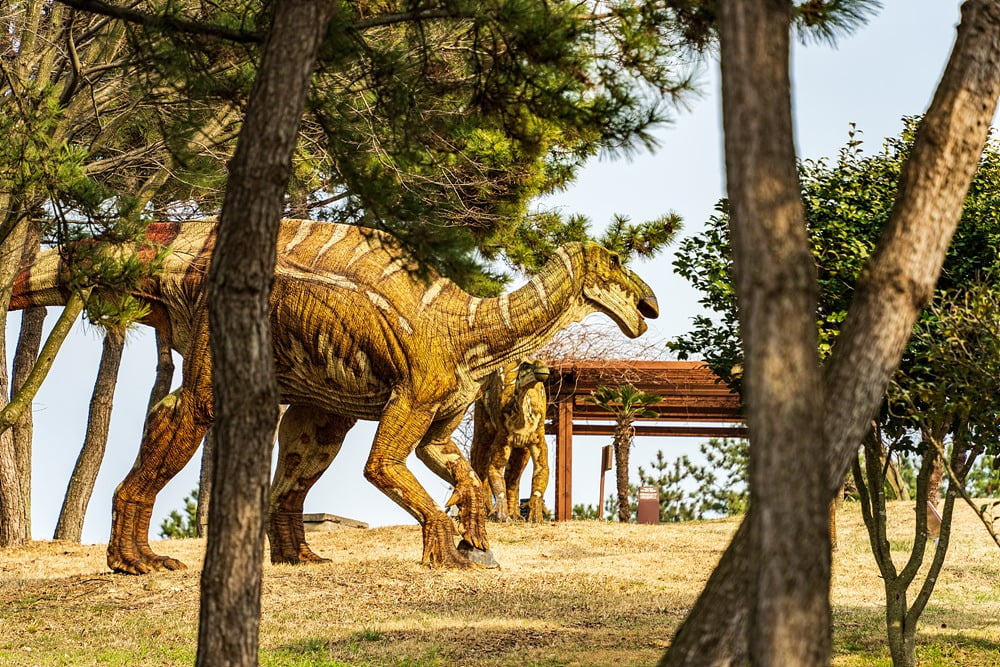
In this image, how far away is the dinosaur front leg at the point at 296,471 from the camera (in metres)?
12.2

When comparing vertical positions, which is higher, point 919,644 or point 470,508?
point 470,508

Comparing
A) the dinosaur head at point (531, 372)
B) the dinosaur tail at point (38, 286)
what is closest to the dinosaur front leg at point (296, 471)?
the dinosaur tail at point (38, 286)

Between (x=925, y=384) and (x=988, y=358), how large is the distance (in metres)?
1.05

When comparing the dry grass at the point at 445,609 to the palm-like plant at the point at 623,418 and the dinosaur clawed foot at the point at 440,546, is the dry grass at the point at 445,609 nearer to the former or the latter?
the dinosaur clawed foot at the point at 440,546

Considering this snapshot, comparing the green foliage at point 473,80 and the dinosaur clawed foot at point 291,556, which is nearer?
the green foliage at point 473,80

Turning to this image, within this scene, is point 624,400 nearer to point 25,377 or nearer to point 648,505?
point 648,505

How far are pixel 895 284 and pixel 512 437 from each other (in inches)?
531

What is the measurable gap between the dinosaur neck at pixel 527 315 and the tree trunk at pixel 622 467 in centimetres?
819

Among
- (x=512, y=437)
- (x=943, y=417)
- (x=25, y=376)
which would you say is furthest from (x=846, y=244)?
(x=25, y=376)

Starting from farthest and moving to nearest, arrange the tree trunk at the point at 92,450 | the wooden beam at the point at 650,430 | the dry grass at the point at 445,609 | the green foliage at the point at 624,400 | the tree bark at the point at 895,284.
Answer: the wooden beam at the point at 650,430, the green foliage at the point at 624,400, the tree trunk at the point at 92,450, the dry grass at the point at 445,609, the tree bark at the point at 895,284

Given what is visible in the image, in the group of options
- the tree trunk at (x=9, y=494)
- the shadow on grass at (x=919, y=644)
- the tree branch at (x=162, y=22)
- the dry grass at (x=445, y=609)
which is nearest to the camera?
the tree branch at (x=162, y=22)

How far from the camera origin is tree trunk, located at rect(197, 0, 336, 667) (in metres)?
4.33

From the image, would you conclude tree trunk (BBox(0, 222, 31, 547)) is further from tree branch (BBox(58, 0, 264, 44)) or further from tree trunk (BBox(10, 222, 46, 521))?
tree branch (BBox(58, 0, 264, 44))

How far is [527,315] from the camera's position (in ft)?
37.0
